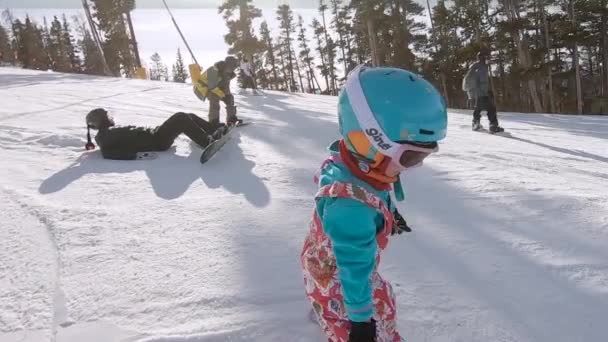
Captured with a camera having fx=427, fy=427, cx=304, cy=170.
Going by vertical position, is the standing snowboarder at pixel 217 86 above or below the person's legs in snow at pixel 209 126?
above

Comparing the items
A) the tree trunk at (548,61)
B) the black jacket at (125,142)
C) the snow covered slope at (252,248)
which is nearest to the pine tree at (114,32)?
the tree trunk at (548,61)

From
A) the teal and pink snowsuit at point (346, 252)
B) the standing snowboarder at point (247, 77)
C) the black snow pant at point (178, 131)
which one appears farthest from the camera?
the standing snowboarder at point (247, 77)

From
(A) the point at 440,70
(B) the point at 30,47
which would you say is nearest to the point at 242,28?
(A) the point at 440,70

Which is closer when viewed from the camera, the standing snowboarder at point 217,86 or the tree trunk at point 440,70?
the standing snowboarder at point 217,86

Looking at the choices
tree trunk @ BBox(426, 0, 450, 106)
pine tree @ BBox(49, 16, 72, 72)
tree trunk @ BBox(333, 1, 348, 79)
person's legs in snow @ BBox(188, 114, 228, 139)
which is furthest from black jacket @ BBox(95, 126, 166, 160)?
pine tree @ BBox(49, 16, 72, 72)

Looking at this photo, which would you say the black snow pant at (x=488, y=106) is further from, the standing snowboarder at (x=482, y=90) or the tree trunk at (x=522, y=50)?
the tree trunk at (x=522, y=50)

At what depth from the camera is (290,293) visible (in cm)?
273

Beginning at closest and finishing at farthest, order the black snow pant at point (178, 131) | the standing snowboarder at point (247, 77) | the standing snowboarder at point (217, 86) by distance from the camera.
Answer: the black snow pant at point (178, 131) → the standing snowboarder at point (217, 86) → the standing snowboarder at point (247, 77)

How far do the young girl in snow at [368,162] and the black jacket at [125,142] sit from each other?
15.2 feet

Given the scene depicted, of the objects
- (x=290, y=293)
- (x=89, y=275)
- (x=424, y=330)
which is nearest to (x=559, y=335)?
(x=424, y=330)

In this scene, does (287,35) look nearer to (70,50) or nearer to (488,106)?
(70,50)

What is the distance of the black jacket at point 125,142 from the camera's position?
5.75 metres

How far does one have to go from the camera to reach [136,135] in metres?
6.00

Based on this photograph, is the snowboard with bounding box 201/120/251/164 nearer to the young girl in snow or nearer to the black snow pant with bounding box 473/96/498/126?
the young girl in snow
